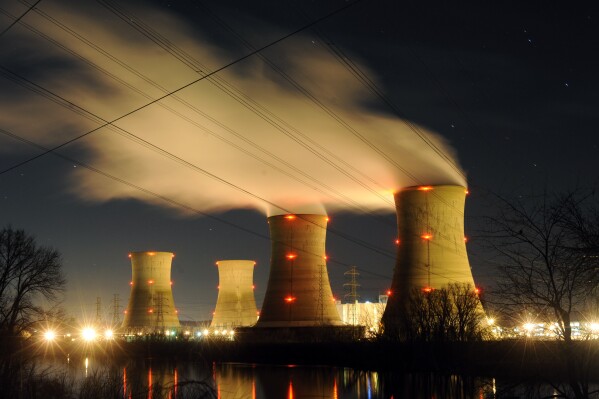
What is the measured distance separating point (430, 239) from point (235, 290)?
20.8 metres

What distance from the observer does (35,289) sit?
24.3 m

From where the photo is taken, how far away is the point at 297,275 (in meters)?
29.9

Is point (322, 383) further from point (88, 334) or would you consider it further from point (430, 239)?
point (88, 334)

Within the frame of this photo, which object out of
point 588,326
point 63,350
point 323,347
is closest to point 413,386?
point 323,347

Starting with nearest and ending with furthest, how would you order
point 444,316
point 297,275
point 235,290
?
point 444,316 < point 297,275 < point 235,290

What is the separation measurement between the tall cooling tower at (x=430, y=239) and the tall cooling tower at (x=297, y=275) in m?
5.83

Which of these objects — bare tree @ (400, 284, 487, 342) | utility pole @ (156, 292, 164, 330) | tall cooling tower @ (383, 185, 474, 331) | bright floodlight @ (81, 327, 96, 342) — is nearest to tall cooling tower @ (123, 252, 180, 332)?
utility pole @ (156, 292, 164, 330)

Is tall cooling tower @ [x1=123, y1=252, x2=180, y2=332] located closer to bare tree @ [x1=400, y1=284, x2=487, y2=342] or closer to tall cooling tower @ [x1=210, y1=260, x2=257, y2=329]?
tall cooling tower @ [x1=210, y1=260, x2=257, y2=329]

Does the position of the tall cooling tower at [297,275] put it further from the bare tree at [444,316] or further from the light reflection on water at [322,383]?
the bare tree at [444,316]

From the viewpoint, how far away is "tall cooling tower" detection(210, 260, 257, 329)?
42.1 meters

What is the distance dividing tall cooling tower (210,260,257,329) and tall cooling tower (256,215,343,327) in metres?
10.9

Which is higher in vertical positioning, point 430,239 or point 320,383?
point 430,239

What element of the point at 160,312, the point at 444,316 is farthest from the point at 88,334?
the point at 444,316

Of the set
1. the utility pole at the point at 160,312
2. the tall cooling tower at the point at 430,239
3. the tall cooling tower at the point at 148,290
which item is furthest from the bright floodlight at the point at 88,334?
the tall cooling tower at the point at 430,239
